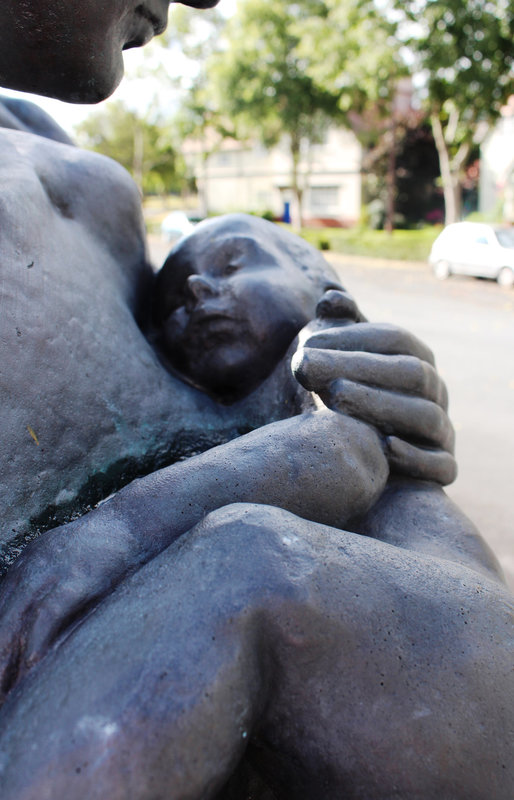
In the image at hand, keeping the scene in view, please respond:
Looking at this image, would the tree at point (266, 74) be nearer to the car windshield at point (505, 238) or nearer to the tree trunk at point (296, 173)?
the tree trunk at point (296, 173)

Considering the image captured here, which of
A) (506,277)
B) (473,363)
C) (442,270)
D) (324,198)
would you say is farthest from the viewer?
(324,198)

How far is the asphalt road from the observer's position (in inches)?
155

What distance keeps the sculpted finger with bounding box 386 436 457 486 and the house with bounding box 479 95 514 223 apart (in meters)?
21.4

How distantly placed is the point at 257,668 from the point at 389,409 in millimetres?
665

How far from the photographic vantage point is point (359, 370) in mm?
1391

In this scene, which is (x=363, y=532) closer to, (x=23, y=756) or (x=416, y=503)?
(x=416, y=503)

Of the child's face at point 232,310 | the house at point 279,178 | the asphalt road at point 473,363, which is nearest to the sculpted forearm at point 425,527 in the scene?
the child's face at point 232,310

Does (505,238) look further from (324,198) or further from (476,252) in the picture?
(324,198)

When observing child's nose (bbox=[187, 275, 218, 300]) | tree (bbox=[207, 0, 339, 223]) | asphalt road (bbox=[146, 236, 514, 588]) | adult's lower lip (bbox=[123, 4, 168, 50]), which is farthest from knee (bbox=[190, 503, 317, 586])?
tree (bbox=[207, 0, 339, 223])

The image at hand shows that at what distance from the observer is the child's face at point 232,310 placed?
1692mm

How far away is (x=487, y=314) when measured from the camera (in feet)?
31.1

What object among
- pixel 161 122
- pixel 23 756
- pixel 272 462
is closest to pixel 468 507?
pixel 272 462

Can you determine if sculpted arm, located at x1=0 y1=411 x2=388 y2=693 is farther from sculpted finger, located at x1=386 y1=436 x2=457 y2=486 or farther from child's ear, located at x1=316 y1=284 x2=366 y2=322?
child's ear, located at x1=316 y1=284 x2=366 y2=322

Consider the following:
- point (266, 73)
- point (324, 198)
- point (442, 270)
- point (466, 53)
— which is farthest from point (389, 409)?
point (324, 198)
